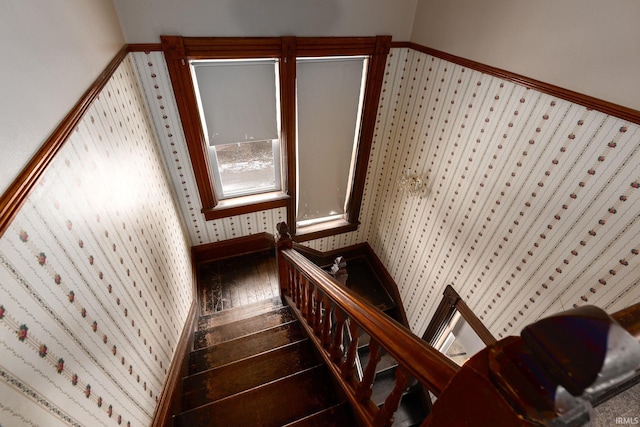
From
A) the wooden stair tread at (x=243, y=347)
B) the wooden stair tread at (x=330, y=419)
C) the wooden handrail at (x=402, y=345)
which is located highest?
the wooden handrail at (x=402, y=345)

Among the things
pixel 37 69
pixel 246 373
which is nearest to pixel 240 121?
pixel 37 69

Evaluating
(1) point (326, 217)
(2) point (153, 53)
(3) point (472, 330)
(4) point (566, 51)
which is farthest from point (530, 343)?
(1) point (326, 217)

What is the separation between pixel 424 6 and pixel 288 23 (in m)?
1.15

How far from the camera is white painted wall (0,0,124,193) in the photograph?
779mm

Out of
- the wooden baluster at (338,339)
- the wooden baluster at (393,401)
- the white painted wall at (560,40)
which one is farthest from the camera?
the wooden baluster at (338,339)

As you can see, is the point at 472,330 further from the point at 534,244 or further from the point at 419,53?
the point at 419,53

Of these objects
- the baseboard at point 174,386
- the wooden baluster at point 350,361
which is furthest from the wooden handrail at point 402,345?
the baseboard at point 174,386

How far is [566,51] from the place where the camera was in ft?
5.11

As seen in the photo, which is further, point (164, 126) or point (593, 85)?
point (164, 126)

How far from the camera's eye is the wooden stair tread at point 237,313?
2906mm

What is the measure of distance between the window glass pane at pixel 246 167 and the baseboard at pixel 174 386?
146 cm

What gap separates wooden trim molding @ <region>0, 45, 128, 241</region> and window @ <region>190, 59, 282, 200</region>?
4.20ft

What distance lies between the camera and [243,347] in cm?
228

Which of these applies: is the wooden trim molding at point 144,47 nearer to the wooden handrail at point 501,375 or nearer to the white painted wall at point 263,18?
the white painted wall at point 263,18
